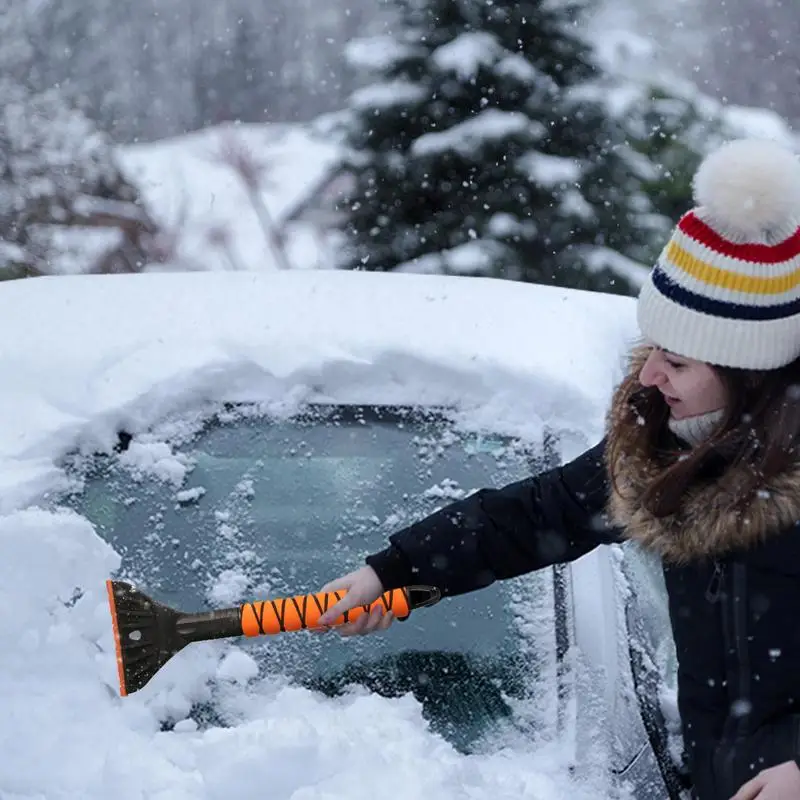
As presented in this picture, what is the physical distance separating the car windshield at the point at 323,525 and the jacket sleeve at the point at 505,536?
14cm

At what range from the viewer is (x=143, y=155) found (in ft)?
66.7

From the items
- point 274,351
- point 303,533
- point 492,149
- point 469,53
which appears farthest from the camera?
point 492,149

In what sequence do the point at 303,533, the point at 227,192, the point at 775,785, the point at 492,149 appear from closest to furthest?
1. the point at 775,785
2. the point at 303,533
3. the point at 492,149
4. the point at 227,192

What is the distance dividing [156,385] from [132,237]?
9690mm

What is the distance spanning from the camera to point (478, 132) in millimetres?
7812

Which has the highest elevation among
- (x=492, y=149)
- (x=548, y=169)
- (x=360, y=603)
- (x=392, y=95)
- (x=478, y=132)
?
(x=360, y=603)

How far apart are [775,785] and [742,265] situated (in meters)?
0.64

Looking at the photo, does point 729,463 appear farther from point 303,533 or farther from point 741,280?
point 303,533

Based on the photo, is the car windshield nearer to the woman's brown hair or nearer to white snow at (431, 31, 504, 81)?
the woman's brown hair

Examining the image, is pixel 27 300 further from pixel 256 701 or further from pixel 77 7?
pixel 77 7

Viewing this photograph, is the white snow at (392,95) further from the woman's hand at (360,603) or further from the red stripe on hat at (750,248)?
the red stripe on hat at (750,248)

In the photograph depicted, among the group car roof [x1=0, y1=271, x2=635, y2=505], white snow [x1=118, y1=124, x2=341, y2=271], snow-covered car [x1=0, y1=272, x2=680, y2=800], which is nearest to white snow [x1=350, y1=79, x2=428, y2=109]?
white snow [x1=118, y1=124, x2=341, y2=271]

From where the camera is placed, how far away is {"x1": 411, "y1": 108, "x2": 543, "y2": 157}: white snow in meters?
7.82

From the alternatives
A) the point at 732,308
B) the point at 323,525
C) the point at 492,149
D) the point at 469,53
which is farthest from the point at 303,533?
the point at 469,53
